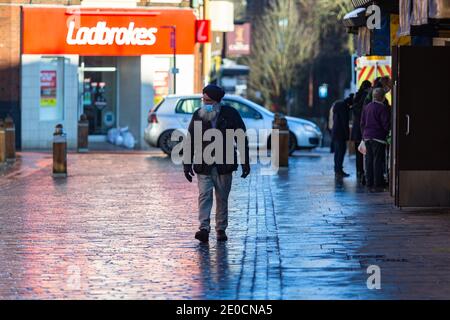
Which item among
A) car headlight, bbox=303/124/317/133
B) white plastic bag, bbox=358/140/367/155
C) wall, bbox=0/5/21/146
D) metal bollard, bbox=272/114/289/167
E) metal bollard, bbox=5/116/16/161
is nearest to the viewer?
white plastic bag, bbox=358/140/367/155

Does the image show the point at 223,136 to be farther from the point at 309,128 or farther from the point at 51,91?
Result: the point at 51,91

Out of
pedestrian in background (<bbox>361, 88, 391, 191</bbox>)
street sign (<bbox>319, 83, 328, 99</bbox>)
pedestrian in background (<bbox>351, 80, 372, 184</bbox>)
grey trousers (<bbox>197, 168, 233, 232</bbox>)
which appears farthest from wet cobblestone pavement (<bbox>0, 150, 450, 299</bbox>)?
street sign (<bbox>319, 83, 328, 99</bbox>)

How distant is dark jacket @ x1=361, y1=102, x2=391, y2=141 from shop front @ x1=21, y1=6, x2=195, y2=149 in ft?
53.4

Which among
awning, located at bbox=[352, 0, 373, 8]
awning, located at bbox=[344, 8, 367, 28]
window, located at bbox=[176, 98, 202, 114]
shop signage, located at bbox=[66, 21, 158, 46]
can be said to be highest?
shop signage, located at bbox=[66, 21, 158, 46]

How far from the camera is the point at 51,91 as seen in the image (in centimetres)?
3506

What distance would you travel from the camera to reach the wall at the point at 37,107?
34656 mm

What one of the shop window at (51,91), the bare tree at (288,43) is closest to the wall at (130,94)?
the shop window at (51,91)

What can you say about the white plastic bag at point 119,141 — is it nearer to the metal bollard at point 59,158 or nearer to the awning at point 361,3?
the metal bollard at point 59,158

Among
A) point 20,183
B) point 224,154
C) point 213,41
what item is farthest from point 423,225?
point 213,41

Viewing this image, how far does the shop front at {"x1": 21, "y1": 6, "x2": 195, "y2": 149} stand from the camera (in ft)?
114

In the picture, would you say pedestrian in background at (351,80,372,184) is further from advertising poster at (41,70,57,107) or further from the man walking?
advertising poster at (41,70,57,107)

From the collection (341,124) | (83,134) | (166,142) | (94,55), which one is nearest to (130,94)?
(94,55)

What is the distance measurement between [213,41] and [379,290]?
137ft
